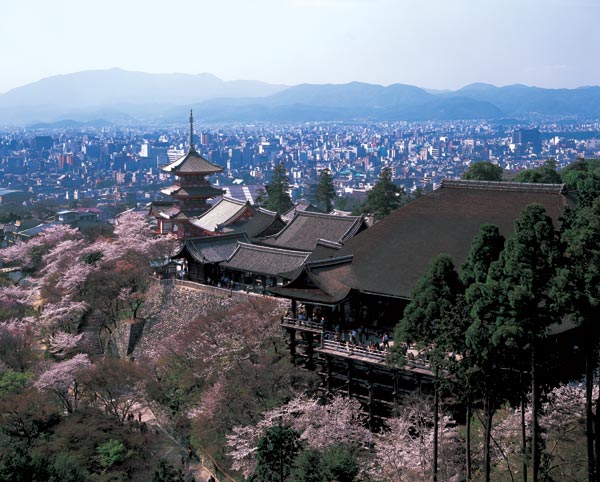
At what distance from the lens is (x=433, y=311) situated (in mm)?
14227

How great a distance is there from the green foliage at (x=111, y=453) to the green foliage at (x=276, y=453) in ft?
17.3

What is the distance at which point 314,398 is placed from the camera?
20672 millimetres

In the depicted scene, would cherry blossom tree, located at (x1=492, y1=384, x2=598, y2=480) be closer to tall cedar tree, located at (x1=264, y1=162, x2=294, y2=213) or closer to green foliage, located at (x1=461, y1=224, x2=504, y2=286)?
green foliage, located at (x1=461, y1=224, x2=504, y2=286)

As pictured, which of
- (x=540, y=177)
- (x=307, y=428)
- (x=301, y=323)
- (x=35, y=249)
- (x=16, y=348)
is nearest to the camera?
(x=307, y=428)

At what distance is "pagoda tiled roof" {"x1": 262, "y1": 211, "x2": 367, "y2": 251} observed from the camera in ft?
90.6

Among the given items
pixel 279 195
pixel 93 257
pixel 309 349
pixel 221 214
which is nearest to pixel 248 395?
pixel 309 349

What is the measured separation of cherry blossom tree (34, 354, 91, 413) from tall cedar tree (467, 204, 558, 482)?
14.0 metres

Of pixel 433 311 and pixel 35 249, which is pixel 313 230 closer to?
pixel 433 311

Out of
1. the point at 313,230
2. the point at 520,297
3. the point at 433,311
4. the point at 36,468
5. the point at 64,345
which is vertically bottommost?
the point at 64,345

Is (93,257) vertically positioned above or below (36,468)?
above

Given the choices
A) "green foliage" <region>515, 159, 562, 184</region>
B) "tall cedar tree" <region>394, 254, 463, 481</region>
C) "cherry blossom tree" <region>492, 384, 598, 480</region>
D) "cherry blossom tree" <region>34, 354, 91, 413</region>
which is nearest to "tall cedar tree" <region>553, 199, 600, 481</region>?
"tall cedar tree" <region>394, 254, 463, 481</region>

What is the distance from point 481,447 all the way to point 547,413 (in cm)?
172

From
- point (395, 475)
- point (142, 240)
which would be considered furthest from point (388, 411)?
point (142, 240)

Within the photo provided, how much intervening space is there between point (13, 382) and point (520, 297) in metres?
16.7
